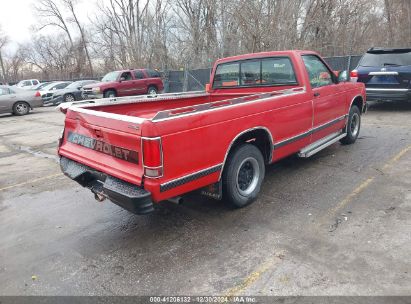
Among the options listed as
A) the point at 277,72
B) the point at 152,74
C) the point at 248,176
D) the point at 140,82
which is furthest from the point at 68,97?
the point at 248,176

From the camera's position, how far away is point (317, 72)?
18.0ft

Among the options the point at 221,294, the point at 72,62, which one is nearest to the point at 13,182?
the point at 221,294

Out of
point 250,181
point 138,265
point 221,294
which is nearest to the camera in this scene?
point 221,294

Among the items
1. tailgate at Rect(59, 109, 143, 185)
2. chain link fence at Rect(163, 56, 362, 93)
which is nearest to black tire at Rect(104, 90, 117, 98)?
chain link fence at Rect(163, 56, 362, 93)

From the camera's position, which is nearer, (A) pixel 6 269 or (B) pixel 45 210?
(A) pixel 6 269

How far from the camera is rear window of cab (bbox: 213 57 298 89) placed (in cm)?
520

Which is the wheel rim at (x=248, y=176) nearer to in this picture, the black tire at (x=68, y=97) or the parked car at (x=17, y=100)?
the parked car at (x=17, y=100)

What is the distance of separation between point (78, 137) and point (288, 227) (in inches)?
104

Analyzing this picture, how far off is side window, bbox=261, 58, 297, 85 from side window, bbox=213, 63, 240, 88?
507 millimetres

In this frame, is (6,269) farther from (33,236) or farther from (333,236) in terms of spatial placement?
(333,236)

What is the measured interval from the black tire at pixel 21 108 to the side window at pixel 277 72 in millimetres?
14644

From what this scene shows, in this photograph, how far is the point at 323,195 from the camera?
4.49m

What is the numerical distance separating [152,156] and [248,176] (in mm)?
1658

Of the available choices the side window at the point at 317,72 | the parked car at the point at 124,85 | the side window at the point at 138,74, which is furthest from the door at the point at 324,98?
the side window at the point at 138,74
